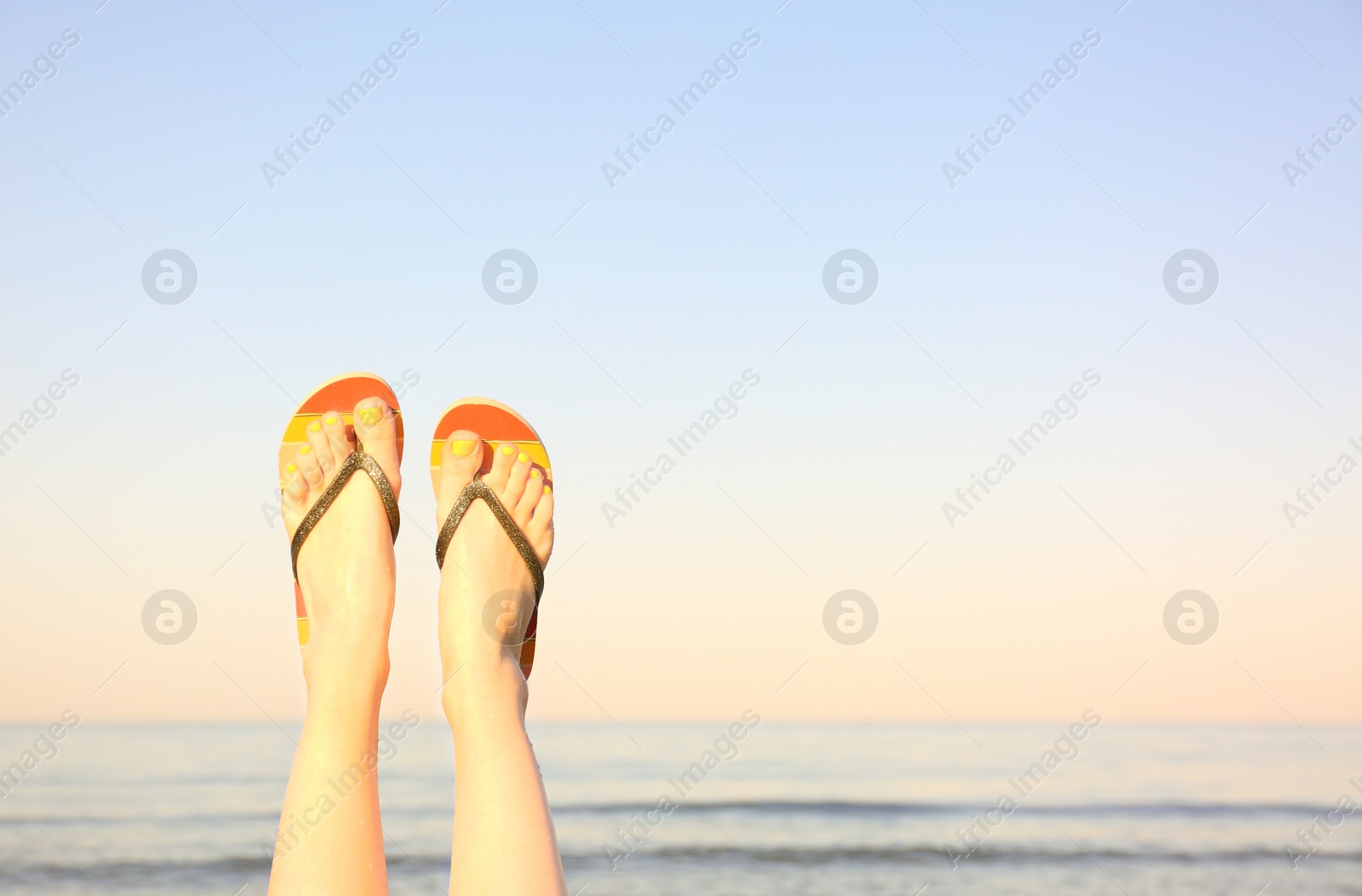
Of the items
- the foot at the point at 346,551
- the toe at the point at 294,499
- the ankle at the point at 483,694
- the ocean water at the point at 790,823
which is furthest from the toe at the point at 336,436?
the ocean water at the point at 790,823

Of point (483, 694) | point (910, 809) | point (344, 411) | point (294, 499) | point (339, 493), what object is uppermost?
point (344, 411)

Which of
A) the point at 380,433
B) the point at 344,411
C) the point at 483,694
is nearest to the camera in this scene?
the point at 483,694

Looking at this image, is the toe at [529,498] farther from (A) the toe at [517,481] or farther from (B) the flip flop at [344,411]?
(B) the flip flop at [344,411]

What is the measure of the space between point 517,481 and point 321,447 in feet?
2.31

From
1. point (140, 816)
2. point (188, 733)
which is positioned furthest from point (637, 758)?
point (188, 733)

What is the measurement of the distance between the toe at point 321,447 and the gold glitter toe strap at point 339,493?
0.28ft

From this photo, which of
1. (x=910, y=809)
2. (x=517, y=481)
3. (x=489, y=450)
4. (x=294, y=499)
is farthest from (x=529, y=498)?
(x=910, y=809)

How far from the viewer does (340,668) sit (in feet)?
9.80

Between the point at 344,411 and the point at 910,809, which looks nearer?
the point at 344,411

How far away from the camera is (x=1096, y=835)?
8.46 metres

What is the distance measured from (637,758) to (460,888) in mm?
12307

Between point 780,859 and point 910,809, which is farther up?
point 780,859

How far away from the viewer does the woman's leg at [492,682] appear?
8.27 ft

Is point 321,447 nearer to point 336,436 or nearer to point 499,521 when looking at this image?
point 336,436
